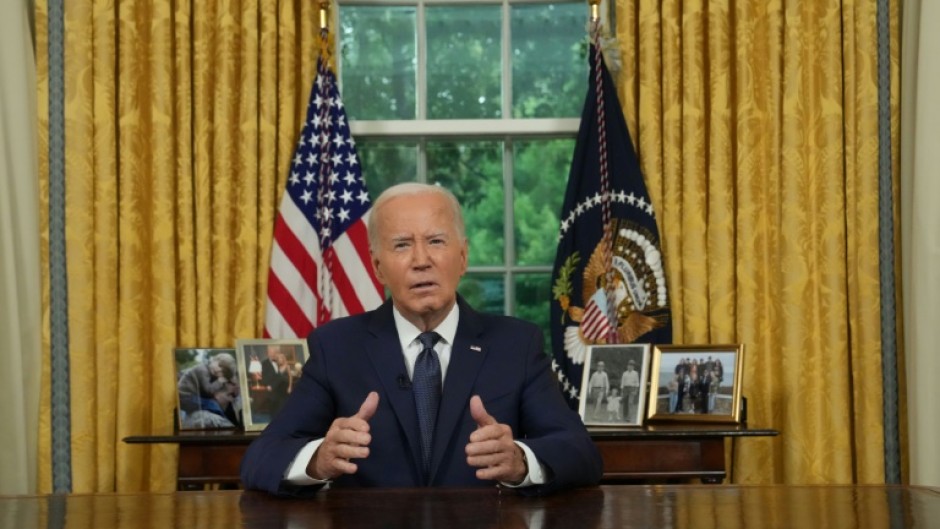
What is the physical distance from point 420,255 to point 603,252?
1.72 meters

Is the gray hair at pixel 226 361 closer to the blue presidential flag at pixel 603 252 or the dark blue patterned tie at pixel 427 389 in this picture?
the blue presidential flag at pixel 603 252

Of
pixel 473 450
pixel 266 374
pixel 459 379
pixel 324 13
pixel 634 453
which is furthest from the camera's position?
pixel 324 13

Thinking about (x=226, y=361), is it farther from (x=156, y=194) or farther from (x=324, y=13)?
(x=324, y=13)

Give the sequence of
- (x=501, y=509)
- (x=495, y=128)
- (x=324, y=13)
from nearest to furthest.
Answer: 1. (x=501, y=509)
2. (x=324, y=13)
3. (x=495, y=128)

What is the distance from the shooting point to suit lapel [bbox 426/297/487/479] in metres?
2.44

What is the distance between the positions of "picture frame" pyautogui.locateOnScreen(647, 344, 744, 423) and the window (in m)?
0.71

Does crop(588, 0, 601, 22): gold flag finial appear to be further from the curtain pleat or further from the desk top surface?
the desk top surface

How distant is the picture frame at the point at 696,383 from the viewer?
3906 mm

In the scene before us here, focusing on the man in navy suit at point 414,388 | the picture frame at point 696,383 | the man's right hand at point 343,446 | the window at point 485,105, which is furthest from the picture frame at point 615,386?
the man's right hand at point 343,446

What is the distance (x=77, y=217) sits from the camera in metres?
4.21

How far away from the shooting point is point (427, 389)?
2.51 meters

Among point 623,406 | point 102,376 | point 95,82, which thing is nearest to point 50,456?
point 102,376

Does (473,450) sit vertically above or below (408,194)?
below

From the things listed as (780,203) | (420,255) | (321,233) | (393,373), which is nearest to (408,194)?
(420,255)
